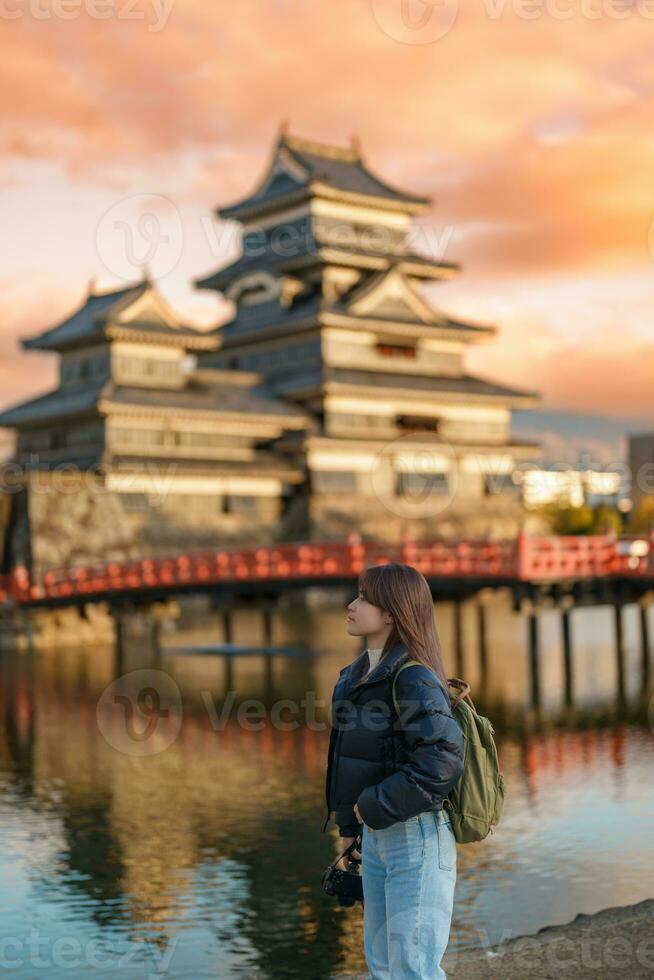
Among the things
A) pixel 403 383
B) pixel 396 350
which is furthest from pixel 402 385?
pixel 396 350

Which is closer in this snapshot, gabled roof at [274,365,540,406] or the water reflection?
the water reflection

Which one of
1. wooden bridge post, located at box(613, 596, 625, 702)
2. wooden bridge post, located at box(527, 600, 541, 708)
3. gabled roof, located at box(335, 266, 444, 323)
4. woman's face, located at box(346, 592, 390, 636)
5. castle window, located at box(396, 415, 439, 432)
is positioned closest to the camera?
woman's face, located at box(346, 592, 390, 636)

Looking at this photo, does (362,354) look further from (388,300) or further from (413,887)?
(413,887)

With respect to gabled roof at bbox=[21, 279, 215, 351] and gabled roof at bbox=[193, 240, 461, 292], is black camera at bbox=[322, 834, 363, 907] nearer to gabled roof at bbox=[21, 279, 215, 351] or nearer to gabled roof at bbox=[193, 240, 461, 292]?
gabled roof at bbox=[21, 279, 215, 351]

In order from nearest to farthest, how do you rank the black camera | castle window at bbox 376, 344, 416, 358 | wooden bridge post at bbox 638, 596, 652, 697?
the black camera
wooden bridge post at bbox 638, 596, 652, 697
castle window at bbox 376, 344, 416, 358

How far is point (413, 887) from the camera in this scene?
5273 millimetres

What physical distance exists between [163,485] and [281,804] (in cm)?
3226

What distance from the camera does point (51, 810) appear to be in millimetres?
15367

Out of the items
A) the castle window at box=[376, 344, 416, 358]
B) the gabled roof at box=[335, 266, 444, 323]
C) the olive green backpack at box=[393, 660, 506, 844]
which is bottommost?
the olive green backpack at box=[393, 660, 506, 844]

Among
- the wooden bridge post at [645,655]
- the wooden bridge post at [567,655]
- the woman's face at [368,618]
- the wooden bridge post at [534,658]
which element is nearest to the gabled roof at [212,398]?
the wooden bridge post at [645,655]

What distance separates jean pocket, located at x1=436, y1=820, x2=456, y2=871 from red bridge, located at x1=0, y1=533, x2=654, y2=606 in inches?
741

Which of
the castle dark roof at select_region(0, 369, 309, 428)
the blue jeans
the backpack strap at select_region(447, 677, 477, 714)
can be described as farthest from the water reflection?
the castle dark roof at select_region(0, 369, 309, 428)

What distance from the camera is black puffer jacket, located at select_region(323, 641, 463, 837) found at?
5.13 meters

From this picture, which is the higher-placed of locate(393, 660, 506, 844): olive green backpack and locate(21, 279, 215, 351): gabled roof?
locate(21, 279, 215, 351): gabled roof
